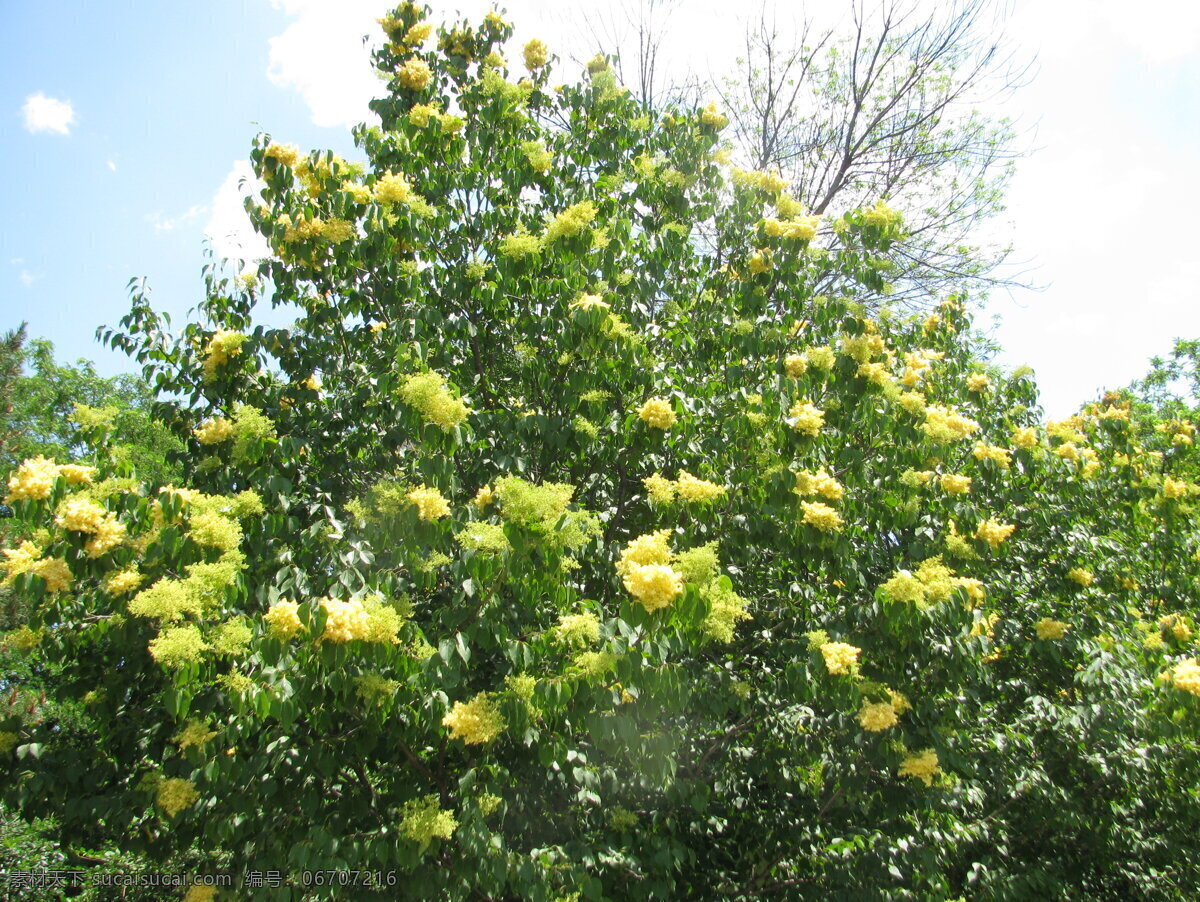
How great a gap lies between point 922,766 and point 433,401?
9.26 ft

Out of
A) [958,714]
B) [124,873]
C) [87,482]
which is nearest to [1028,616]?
[958,714]

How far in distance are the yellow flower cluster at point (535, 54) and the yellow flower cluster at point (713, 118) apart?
4.58 feet

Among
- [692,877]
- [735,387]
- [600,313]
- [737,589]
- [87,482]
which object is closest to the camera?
[87,482]

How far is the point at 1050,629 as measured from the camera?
183 inches

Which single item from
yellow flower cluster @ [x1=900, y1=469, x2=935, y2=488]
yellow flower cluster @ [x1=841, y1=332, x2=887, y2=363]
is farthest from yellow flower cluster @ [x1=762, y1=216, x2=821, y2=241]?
yellow flower cluster @ [x1=900, y1=469, x2=935, y2=488]

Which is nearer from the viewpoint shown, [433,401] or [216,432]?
[433,401]

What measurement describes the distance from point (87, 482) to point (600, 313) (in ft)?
7.60

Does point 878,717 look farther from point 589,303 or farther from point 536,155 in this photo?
point 536,155

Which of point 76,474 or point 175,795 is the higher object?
point 76,474

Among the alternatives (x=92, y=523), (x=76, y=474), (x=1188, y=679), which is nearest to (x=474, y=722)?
(x=92, y=523)

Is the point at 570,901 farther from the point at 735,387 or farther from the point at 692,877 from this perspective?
the point at 735,387

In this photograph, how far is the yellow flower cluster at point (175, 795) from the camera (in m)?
2.94

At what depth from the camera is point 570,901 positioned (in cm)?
286

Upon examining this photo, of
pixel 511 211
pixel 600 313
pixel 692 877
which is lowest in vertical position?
pixel 692 877
